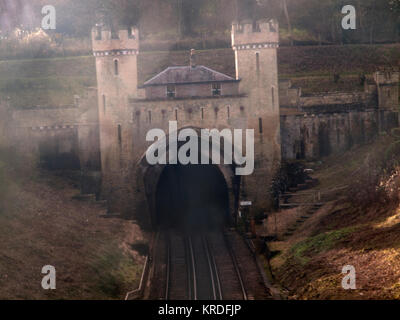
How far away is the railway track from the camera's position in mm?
35906

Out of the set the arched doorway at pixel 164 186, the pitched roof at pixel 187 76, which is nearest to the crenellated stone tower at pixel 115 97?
the arched doorway at pixel 164 186

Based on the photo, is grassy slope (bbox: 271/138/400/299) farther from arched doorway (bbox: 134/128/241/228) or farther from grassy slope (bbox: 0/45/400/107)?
grassy slope (bbox: 0/45/400/107)

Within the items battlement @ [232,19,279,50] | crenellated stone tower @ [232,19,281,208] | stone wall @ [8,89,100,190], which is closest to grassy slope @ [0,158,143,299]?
stone wall @ [8,89,100,190]

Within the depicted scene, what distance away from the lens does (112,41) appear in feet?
164

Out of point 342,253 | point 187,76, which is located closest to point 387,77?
point 187,76

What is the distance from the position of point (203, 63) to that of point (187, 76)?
2676cm

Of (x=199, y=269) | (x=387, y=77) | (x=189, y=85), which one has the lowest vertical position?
(x=199, y=269)

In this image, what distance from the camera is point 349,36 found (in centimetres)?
8594

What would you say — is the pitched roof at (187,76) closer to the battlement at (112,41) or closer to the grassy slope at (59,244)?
the battlement at (112,41)

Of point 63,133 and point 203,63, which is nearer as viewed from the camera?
point 63,133

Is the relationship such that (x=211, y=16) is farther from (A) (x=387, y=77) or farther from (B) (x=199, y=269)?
(B) (x=199, y=269)

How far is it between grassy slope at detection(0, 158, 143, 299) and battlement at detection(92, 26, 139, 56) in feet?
34.8

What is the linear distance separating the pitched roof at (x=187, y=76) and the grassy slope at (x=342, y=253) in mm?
12723
